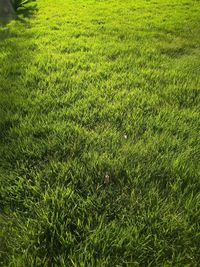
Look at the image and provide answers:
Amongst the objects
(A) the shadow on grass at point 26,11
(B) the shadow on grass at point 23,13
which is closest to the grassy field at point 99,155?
(B) the shadow on grass at point 23,13

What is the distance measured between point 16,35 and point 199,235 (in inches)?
200

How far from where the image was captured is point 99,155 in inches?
85.9

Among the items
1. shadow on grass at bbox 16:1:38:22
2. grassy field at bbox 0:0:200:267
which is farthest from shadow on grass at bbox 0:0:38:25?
grassy field at bbox 0:0:200:267

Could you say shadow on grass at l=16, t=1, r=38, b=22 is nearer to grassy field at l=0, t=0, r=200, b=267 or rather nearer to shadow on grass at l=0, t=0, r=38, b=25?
shadow on grass at l=0, t=0, r=38, b=25

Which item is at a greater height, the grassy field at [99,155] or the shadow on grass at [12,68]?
the shadow on grass at [12,68]

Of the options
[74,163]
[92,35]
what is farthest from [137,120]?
[92,35]

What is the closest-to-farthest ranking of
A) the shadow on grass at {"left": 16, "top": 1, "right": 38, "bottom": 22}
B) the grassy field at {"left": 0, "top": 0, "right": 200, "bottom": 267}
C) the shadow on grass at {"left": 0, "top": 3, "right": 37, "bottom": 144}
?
the grassy field at {"left": 0, "top": 0, "right": 200, "bottom": 267} < the shadow on grass at {"left": 0, "top": 3, "right": 37, "bottom": 144} < the shadow on grass at {"left": 16, "top": 1, "right": 38, "bottom": 22}

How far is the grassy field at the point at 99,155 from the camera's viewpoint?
1529mm

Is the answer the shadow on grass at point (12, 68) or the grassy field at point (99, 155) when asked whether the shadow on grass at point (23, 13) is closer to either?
the shadow on grass at point (12, 68)

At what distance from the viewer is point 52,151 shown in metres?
2.25

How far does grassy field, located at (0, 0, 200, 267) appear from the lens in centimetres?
153

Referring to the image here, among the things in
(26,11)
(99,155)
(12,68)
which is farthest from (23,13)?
(99,155)

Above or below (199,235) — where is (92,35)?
above

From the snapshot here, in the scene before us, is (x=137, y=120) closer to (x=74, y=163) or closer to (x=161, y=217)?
(x=74, y=163)
